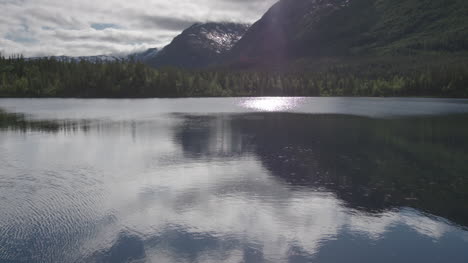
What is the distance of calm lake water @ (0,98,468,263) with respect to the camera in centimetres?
2317

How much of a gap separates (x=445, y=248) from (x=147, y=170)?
29.4m

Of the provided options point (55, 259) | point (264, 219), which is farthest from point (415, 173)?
point (55, 259)

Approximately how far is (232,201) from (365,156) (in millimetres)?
25885

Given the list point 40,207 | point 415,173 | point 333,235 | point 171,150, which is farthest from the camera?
point 171,150

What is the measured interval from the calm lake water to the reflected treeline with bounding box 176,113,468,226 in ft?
0.73

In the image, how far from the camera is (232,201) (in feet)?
105

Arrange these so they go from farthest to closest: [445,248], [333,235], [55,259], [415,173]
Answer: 1. [415,173]
2. [333,235]
3. [445,248]
4. [55,259]

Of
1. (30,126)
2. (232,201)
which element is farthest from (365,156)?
(30,126)

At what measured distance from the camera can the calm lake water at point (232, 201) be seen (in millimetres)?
23172

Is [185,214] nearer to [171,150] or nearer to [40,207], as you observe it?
[40,207]

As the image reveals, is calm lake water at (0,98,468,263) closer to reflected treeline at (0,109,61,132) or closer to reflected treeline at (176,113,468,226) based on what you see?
reflected treeline at (176,113,468,226)

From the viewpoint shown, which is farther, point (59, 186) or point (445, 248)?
point (59, 186)

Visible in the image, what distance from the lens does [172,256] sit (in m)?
22.1

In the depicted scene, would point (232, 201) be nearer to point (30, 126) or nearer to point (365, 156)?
point (365, 156)
